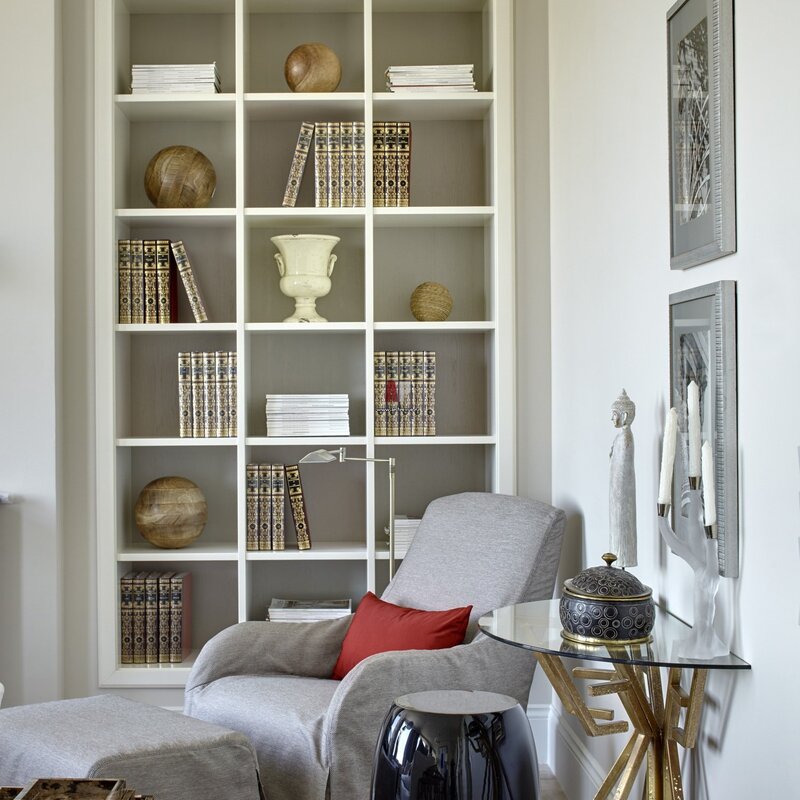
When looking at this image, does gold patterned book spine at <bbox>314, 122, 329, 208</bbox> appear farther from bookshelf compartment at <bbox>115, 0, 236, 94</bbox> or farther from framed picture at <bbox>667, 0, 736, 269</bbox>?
framed picture at <bbox>667, 0, 736, 269</bbox>

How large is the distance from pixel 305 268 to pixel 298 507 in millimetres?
833

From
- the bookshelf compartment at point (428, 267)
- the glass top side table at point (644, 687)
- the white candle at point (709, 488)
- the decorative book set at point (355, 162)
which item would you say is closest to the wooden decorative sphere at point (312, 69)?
the decorative book set at point (355, 162)

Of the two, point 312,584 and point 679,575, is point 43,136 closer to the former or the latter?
point 312,584

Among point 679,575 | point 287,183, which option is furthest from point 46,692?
point 679,575

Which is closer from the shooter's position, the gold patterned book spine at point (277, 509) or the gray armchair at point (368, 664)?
the gray armchair at point (368, 664)

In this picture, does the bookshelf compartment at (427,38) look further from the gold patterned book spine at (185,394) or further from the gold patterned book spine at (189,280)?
the gold patterned book spine at (185,394)

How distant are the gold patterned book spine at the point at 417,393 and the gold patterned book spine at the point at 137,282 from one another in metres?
0.95

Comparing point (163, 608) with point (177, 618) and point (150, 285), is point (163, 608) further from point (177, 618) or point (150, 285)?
point (150, 285)

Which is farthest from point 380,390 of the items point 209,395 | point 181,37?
point 181,37

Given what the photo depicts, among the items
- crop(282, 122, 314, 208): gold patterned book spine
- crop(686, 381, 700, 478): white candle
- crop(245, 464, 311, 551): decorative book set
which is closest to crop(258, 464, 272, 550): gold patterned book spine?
crop(245, 464, 311, 551): decorative book set

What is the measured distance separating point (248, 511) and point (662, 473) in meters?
1.84

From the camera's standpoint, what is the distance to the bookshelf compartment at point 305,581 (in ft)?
12.1

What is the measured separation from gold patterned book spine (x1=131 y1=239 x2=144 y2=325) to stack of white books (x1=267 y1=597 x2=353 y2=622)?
3.63ft

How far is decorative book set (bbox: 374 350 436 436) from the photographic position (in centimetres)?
344
